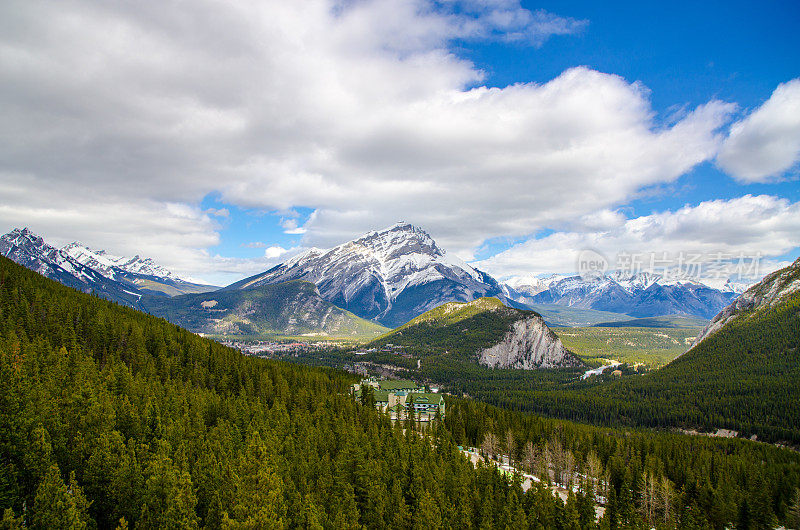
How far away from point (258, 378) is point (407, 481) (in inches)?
2324

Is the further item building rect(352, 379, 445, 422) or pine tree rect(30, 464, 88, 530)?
building rect(352, 379, 445, 422)

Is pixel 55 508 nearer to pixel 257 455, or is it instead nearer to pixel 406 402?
pixel 257 455

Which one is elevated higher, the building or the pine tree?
the pine tree

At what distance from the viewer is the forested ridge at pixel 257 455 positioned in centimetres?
3953

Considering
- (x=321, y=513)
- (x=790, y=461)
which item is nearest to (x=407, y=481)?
(x=321, y=513)

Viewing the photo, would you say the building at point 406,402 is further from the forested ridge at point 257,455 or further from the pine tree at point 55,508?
the pine tree at point 55,508

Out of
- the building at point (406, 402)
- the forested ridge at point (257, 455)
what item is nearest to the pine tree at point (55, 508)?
the forested ridge at point (257, 455)

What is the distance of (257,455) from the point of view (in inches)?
1768

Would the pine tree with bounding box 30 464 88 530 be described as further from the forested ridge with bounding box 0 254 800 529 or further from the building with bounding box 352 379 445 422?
the building with bounding box 352 379 445 422

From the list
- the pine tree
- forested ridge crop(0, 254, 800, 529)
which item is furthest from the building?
the pine tree

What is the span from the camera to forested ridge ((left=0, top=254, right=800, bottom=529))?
3953cm

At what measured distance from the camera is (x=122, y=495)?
131ft

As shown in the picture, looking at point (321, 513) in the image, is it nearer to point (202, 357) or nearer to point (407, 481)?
point (407, 481)

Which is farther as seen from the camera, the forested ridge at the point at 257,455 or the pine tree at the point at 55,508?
the forested ridge at the point at 257,455
